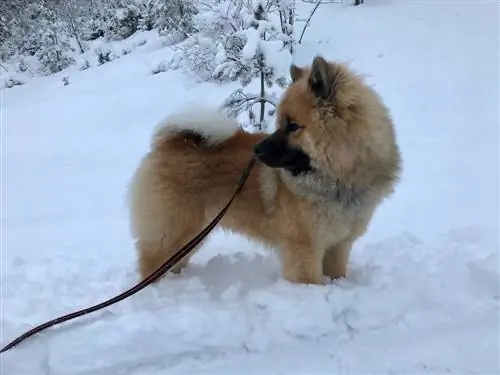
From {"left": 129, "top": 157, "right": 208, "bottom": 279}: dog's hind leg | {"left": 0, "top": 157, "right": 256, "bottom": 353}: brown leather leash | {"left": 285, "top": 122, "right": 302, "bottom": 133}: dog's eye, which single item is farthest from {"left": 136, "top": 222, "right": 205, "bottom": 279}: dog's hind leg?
{"left": 285, "top": 122, "right": 302, "bottom": 133}: dog's eye

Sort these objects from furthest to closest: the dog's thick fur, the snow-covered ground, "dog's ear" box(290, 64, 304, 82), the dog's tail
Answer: the dog's tail → "dog's ear" box(290, 64, 304, 82) → the dog's thick fur → the snow-covered ground

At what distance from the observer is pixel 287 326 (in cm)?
268

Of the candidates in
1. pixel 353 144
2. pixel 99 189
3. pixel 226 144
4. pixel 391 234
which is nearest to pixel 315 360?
pixel 353 144

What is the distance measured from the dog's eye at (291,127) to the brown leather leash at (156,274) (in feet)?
1.26

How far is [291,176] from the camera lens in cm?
288

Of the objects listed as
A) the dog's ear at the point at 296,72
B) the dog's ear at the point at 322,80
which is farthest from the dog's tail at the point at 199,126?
the dog's ear at the point at 322,80

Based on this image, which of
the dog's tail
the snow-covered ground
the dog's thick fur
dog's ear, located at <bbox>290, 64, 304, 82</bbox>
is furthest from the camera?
the dog's tail

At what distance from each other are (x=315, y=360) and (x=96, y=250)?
232 cm

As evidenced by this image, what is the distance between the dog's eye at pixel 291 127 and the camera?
107 inches

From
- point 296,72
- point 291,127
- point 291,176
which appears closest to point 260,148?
point 291,127

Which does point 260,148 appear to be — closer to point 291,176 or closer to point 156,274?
point 291,176

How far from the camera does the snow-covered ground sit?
8.38ft

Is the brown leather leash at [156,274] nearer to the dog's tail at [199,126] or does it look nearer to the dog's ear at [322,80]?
the dog's tail at [199,126]

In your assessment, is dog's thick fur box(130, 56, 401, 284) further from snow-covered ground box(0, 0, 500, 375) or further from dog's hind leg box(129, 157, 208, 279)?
snow-covered ground box(0, 0, 500, 375)
